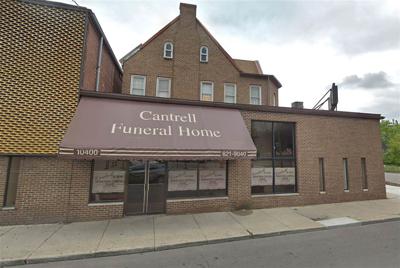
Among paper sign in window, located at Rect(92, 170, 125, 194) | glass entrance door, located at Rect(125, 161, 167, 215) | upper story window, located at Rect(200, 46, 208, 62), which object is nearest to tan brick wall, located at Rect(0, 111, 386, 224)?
paper sign in window, located at Rect(92, 170, 125, 194)

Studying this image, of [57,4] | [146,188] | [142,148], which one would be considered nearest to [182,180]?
[146,188]

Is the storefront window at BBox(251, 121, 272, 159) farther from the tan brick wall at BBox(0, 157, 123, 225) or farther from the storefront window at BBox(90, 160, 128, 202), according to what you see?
the tan brick wall at BBox(0, 157, 123, 225)

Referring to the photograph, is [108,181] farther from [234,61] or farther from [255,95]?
[234,61]

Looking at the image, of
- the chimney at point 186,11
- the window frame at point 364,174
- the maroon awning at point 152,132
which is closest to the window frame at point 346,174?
the window frame at point 364,174

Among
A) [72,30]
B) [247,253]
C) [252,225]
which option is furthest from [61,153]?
[252,225]

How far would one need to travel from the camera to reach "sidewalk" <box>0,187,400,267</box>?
5.35 metres

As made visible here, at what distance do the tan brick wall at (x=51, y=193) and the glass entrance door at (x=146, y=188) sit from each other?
3.39ft

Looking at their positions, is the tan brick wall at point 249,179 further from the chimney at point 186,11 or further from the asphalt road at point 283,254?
the chimney at point 186,11

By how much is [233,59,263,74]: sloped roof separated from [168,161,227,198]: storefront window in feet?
50.2

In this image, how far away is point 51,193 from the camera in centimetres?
727

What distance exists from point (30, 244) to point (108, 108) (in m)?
4.60

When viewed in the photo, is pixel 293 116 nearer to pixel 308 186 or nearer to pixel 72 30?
pixel 308 186

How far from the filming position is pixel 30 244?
5.61 metres

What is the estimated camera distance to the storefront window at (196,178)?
862 cm
